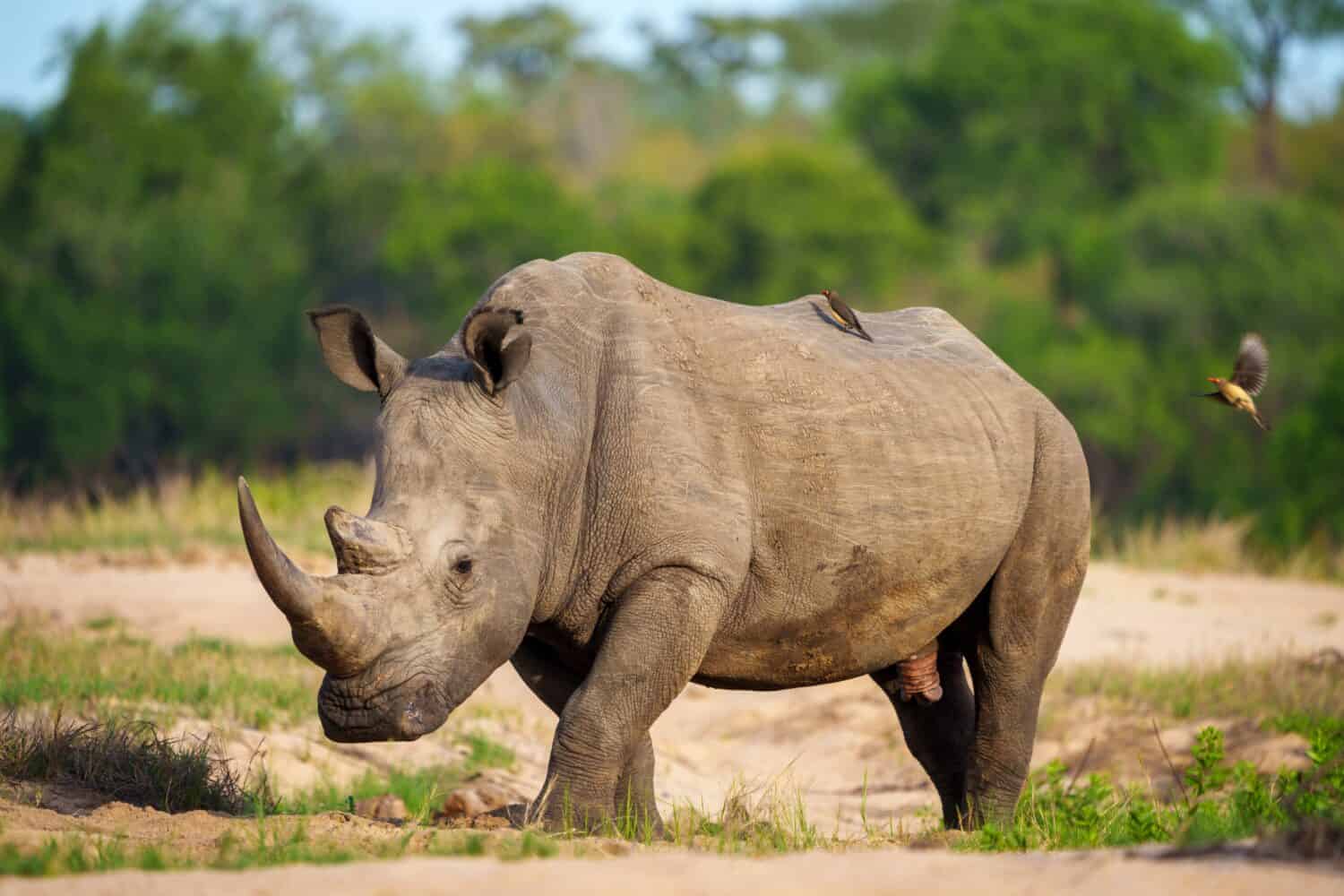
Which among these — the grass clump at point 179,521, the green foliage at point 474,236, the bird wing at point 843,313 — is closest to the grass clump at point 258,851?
the bird wing at point 843,313

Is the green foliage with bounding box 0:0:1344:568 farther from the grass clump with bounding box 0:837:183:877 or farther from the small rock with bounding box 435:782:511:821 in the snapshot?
the grass clump with bounding box 0:837:183:877

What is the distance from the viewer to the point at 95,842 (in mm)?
5266

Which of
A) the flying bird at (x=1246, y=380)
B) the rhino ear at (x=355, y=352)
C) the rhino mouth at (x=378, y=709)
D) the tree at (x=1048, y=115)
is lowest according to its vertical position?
the rhino mouth at (x=378, y=709)

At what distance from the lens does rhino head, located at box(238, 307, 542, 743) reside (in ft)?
18.9

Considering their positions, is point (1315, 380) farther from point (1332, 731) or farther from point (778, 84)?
point (778, 84)

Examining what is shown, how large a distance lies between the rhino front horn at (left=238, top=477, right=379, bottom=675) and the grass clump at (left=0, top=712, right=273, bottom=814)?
44.3 inches

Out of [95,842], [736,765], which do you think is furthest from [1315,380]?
[95,842]

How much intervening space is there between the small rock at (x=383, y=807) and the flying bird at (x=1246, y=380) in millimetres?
3656

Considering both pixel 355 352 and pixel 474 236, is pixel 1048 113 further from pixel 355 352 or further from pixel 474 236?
pixel 355 352

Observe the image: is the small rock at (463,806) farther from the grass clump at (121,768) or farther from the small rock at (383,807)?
the grass clump at (121,768)

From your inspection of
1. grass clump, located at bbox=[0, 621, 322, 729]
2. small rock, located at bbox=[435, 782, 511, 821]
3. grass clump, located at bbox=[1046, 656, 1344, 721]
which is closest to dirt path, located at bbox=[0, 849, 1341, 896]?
small rock, located at bbox=[435, 782, 511, 821]

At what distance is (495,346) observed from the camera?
6180 mm

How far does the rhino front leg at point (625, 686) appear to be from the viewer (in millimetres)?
6133

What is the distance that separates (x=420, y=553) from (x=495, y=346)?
73 centimetres
